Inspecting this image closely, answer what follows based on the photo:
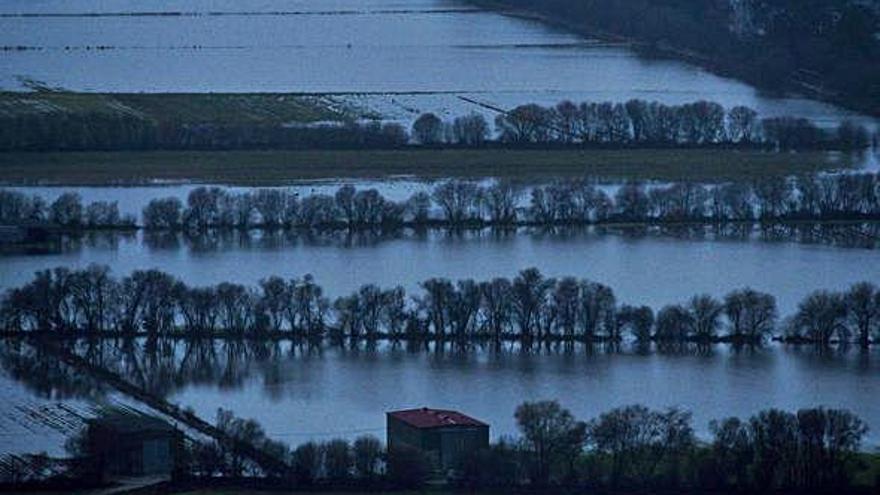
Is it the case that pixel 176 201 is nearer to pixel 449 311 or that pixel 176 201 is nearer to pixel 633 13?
pixel 449 311

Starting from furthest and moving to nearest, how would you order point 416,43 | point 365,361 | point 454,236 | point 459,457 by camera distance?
point 416,43
point 454,236
point 365,361
point 459,457

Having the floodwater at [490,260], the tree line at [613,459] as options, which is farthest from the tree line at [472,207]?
the tree line at [613,459]

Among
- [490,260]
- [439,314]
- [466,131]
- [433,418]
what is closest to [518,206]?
[490,260]

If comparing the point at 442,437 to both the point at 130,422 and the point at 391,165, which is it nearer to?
the point at 130,422

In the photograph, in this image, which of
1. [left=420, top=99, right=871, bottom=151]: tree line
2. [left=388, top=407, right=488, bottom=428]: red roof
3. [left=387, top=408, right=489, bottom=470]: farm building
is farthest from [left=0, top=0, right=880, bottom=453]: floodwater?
[left=420, top=99, right=871, bottom=151]: tree line

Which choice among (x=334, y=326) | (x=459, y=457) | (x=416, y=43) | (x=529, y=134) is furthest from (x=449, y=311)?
(x=416, y=43)
